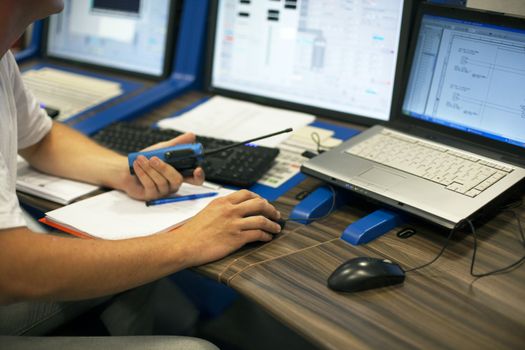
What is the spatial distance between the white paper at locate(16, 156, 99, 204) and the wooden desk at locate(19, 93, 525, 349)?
0.41 meters

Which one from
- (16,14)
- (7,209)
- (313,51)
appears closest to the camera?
(7,209)

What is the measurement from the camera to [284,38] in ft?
5.41

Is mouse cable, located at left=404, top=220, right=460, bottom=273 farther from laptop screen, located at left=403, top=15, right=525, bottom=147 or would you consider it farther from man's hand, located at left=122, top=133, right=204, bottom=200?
man's hand, located at left=122, top=133, right=204, bottom=200

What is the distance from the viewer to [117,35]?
1.99 meters

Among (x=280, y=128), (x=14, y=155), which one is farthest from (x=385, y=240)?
(x=14, y=155)

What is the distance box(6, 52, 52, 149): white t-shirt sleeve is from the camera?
4.17ft

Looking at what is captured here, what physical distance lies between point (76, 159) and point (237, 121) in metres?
0.47

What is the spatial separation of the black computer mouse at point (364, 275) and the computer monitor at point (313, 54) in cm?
59

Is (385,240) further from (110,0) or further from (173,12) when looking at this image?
(110,0)

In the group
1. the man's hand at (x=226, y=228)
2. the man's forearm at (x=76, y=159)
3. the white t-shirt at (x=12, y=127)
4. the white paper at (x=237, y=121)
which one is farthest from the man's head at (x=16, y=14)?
the white paper at (x=237, y=121)

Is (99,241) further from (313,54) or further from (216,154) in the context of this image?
(313,54)

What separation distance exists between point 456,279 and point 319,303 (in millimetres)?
232

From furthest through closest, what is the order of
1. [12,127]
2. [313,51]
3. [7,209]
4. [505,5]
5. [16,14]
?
[313,51]
[505,5]
[12,127]
[16,14]
[7,209]

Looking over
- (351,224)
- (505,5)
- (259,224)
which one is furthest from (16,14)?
(505,5)
